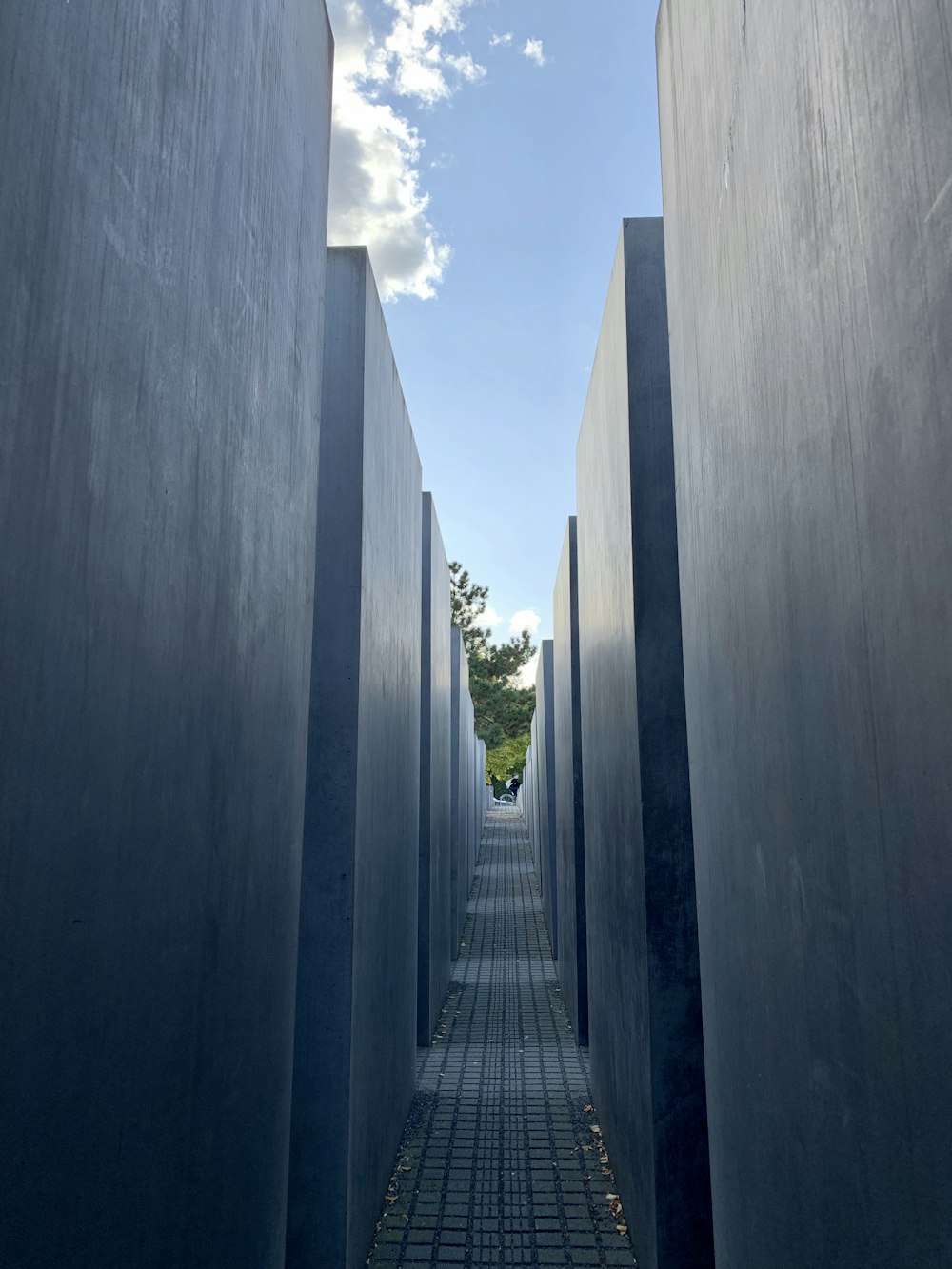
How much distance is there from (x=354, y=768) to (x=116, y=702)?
2.66 m

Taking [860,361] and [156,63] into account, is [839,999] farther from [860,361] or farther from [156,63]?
[156,63]

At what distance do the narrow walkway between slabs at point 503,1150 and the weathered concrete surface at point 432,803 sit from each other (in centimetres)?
49

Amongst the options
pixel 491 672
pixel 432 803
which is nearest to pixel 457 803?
pixel 432 803

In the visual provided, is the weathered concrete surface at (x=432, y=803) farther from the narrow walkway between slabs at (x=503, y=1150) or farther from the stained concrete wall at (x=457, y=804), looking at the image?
the stained concrete wall at (x=457, y=804)

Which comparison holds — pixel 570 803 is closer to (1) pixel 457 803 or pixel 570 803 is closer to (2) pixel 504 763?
(1) pixel 457 803

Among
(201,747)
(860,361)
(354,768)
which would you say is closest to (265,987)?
(201,747)

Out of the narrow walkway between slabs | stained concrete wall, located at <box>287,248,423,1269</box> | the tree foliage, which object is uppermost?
the tree foliage

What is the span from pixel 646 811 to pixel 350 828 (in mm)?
1341

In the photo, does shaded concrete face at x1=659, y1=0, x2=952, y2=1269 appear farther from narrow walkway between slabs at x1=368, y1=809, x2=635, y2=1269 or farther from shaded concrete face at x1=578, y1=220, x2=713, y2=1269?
narrow walkway between slabs at x1=368, y1=809, x2=635, y2=1269

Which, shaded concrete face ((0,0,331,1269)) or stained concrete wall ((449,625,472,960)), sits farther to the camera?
stained concrete wall ((449,625,472,960))

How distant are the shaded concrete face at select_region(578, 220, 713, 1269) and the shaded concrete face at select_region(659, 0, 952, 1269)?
97cm

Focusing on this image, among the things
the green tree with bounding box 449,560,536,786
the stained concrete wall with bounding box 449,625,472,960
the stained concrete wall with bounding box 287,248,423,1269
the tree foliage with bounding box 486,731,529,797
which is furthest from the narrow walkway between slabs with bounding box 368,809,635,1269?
the tree foliage with bounding box 486,731,529,797

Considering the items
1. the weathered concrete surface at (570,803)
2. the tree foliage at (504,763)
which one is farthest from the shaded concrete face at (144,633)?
the tree foliage at (504,763)

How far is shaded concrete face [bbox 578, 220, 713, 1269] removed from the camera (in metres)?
4.11
